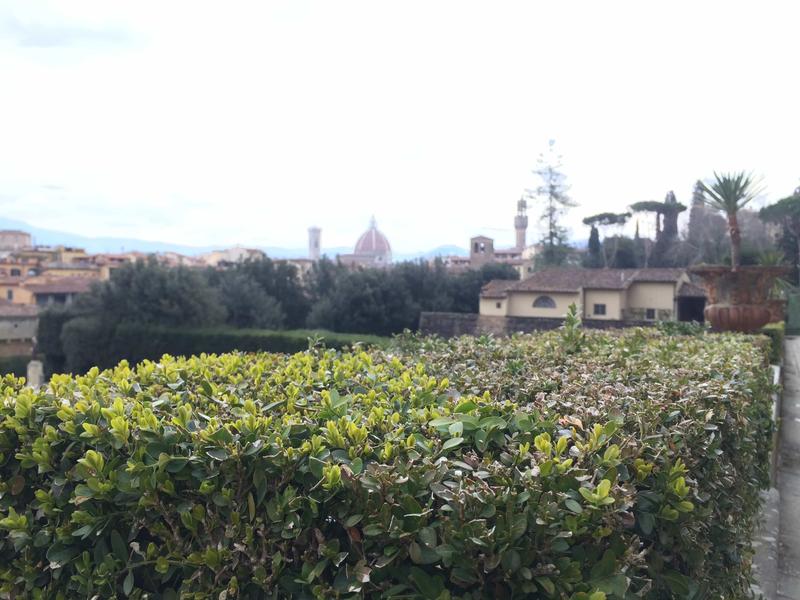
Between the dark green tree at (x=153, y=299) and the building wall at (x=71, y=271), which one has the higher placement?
the building wall at (x=71, y=271)

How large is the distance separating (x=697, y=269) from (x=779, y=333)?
2172 mm

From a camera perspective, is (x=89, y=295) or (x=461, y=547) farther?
(x=89, y=295)

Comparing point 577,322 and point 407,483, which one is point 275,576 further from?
point 577,322

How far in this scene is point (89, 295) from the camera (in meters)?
29.9

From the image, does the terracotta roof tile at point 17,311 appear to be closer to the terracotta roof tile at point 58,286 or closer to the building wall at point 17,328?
the building wall at point 17,328

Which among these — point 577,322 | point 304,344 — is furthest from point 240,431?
point 304,344

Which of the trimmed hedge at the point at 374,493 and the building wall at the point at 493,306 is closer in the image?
the trimmed hedge at the point at 374,493

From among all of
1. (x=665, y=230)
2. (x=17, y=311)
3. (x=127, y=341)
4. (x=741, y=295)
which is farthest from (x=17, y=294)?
(x=741, y=295)

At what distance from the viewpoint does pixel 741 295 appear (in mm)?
8305

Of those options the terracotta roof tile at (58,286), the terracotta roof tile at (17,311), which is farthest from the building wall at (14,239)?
the terracotta roof tile at (17,311)

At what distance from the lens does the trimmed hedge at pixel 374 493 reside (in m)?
1.41

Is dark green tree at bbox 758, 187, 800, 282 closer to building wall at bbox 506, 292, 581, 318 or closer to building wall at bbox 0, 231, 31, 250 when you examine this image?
building wall at bbox 506, 292, 581, 318

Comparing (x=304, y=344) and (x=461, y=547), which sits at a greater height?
(x=461, y=547)

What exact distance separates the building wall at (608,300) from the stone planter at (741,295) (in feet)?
66.6
